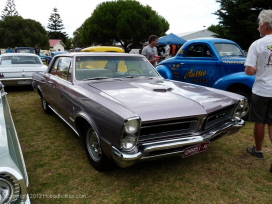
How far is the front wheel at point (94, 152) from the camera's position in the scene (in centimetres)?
255

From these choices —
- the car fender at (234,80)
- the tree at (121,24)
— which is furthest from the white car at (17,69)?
the tree at (121,24)

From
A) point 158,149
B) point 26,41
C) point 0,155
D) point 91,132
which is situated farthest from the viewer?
point 26,41

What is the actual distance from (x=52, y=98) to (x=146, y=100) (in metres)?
2.25

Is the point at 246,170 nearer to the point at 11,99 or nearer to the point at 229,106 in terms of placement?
the point at 229,106

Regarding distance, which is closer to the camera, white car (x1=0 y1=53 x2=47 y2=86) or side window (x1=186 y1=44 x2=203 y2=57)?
side window (x1=186 y1=44 x2=203 y2=57)

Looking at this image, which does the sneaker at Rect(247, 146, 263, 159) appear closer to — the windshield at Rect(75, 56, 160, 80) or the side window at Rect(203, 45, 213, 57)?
the windshield at Rect(75, 56, 160, 80)

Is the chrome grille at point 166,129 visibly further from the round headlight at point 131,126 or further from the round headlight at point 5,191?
the round headlight at point 5,191

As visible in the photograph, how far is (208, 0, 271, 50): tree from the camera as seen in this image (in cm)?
1650

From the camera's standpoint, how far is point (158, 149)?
2.13 meters

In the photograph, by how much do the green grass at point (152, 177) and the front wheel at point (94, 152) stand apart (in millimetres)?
111

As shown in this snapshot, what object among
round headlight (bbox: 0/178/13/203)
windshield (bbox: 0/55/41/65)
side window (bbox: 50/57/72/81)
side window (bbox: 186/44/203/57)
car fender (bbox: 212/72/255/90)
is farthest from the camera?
windshield (bbox: 0/55/41/65)

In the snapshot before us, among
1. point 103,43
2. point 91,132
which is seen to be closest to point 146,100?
point 91,132

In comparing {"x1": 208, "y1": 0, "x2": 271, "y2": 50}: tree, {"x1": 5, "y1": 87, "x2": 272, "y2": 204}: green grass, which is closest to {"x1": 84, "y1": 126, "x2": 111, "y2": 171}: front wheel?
{"x1": 5, "y1": 87, "x2": 272, "y2": 204}: green grass

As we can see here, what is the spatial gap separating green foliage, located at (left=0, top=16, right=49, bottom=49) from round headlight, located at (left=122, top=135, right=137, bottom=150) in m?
43.1
